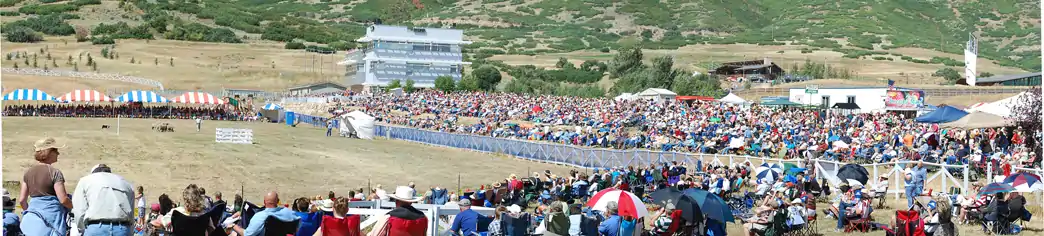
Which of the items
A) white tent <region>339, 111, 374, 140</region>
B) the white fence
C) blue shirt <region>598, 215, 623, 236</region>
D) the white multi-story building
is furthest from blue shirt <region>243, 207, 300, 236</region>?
the white fence

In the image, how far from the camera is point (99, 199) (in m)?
7.97

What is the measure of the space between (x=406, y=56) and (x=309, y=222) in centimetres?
7355

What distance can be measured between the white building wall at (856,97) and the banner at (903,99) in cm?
47

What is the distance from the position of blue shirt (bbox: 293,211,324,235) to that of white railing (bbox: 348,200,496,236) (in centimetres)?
38

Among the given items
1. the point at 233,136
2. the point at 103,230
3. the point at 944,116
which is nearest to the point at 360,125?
the point at 233,136

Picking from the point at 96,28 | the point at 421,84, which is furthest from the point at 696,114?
the point at 96,28

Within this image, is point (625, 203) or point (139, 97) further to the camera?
point (139, 97)

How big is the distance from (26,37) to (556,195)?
4446 inches

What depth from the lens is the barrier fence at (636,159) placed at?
905 inches

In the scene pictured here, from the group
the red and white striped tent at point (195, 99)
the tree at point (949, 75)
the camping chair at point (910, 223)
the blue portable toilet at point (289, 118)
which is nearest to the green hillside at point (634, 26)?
the tree at point (949, 75)

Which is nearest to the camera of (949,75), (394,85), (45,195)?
(45,195)

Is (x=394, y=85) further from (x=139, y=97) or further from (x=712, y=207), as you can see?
(x=712, y=207)

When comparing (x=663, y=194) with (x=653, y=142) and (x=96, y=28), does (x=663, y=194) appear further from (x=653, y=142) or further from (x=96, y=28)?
(x=96, y=28)

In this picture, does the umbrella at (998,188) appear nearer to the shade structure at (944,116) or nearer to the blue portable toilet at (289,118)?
the shade structure at (944,116)
